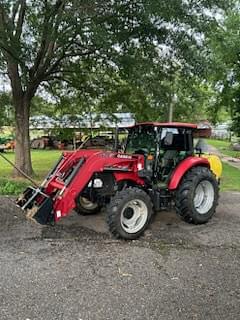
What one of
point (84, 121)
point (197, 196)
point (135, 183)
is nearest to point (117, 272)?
point (135, 183)

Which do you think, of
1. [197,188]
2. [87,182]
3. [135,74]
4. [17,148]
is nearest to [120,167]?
[87,182]

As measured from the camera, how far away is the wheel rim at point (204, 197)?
24.3 ft

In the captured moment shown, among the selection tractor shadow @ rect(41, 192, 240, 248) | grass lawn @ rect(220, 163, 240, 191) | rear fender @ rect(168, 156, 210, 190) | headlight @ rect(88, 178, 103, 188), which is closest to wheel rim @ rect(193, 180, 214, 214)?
tractor shadow @ rect(41, 192, 240, 248)

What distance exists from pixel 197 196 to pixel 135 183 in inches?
52.5

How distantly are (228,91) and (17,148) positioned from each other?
50.2ft

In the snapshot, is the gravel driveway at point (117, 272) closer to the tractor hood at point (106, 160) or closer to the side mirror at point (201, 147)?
the tractor hood at point (106, 160)

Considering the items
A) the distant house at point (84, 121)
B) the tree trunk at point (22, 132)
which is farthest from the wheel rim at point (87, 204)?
the distant house at point (84, 121)

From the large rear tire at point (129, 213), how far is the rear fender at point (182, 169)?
0.66 m

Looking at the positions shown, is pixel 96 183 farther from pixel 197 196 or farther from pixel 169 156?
pixel 197 196

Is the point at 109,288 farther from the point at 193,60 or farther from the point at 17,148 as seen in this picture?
the point at 17,148

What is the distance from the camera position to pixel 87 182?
6.25 m

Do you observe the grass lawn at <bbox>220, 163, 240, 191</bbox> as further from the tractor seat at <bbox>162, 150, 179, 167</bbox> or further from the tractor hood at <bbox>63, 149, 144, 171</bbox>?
the tractor hood at <bbox>63, 149, 144, 171</bbox>

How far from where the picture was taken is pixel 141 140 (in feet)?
24.2

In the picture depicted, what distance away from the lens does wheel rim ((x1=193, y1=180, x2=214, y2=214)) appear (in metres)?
7.40
